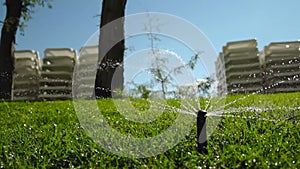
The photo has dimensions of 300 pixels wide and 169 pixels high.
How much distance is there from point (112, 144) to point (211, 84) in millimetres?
5123

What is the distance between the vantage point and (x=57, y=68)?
1994cm

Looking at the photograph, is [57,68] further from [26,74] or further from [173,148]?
[173,148]

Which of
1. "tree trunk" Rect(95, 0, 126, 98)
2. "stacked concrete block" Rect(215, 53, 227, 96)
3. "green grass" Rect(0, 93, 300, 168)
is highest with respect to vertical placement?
"tree trunk" Rect(95, 0, 126, 98)

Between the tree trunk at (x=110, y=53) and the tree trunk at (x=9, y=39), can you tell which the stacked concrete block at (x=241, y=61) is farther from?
the tree trunk at (x=9, y=39)

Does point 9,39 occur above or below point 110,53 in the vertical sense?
above

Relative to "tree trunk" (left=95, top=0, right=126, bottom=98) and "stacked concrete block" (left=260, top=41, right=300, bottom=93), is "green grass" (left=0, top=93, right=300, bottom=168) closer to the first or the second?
"tree trunk" (left=95, top=0, right=126, bottom=98)

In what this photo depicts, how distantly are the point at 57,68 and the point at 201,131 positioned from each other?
18.7 metres

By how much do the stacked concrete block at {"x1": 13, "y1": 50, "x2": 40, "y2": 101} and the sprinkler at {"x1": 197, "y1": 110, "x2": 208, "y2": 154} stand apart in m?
17.2

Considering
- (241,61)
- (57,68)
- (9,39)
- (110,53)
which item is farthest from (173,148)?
(57,68)

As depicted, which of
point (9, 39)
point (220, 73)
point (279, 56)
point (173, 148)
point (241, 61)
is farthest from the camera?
point (241, 61)

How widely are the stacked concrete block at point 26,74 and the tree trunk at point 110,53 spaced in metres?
10.4

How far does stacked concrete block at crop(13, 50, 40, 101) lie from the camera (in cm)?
1883

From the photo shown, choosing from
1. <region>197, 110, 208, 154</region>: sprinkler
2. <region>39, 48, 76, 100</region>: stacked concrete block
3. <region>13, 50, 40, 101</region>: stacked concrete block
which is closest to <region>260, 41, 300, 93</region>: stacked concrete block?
<region>39, 48, 76, 100</region>: stacked concrete block

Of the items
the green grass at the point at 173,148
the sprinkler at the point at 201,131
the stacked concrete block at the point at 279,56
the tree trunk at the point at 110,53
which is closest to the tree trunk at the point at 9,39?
the tree trunk at the point at 110,53
